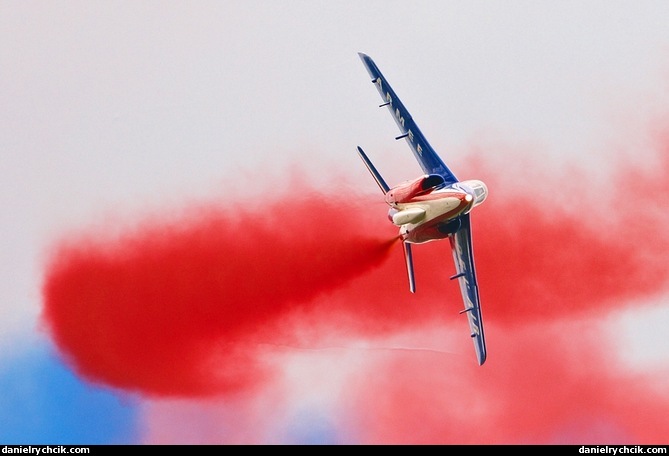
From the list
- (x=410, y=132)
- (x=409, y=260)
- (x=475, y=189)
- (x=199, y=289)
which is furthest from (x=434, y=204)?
(x=199, y=289)

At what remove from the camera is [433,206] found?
38844 mm

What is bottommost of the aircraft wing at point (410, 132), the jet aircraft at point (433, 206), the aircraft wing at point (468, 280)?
the aircraft wing at point (468, 280)

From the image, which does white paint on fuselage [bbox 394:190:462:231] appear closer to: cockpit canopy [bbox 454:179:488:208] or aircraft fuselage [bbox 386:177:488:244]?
aircraft fuselage [bbox 386:177:488:244]

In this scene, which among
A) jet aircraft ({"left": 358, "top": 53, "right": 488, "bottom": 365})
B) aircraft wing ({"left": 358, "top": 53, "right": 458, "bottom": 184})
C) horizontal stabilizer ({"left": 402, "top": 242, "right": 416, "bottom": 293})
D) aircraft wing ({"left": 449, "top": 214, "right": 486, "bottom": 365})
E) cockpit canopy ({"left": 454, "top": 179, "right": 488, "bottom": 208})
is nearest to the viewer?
jet aircraft ({"left": 358, "top": 53, "right": 488, "bottom": 365})

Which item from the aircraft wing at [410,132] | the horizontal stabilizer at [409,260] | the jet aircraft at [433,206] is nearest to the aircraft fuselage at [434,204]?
the jet aircraft at [433,206]

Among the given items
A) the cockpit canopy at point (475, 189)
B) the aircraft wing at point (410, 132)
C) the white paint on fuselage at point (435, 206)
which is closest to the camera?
the white paint on fuselage at point (435, 206)

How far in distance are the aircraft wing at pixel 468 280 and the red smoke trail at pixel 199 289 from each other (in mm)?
2568

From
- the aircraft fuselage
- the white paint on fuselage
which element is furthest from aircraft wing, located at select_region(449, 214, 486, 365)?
the white paint on fuselage

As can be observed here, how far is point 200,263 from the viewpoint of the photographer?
43.9 metres

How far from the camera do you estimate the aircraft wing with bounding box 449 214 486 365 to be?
41719 mm

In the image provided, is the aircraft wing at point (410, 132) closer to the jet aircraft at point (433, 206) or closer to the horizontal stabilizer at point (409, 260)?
the jet aircraft at point (433, 206)

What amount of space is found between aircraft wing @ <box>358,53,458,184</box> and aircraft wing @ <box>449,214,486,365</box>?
6.57 feet

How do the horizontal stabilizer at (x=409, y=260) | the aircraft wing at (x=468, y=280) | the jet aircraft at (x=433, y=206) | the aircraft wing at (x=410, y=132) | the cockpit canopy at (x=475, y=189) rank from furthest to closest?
the aircraft wing at (x=468, y=280)
the aircraft wing at (x=410, y=132)
the horizontal stabilizer at (x=409, y=260)
the cockpit canopy at (x=475, y=189)
the jet aircraft at (x=433, y=206)

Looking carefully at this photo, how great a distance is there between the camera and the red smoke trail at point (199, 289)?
42.2 m
